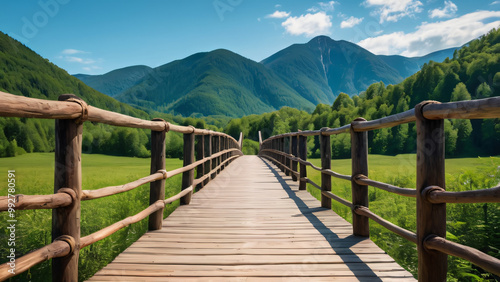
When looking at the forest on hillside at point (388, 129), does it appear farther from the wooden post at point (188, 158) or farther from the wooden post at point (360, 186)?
the wooden post at point (360, 186)

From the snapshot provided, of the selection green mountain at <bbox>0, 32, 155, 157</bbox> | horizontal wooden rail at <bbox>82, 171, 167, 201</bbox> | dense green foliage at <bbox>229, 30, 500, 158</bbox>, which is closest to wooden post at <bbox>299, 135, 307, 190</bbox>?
horizontal wooden rail at <bbox>82, 171, 167, 201</bbox>

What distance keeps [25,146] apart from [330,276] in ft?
145

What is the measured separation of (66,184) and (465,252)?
2.13 meters

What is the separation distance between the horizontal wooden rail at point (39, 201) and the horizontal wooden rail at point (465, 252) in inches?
81.6

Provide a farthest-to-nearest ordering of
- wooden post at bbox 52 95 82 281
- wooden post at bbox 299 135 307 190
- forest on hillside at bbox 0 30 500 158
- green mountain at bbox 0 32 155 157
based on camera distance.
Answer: forest on hillside at bbox 0 30 500 158 < green mountain at bbox 0 32 155 157 < wooden post at bbox 299 135 307 190 < wooden post at bbox 52 95 82 281

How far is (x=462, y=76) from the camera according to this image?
193 ft

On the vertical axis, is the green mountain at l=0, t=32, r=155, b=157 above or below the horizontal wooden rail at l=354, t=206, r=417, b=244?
above

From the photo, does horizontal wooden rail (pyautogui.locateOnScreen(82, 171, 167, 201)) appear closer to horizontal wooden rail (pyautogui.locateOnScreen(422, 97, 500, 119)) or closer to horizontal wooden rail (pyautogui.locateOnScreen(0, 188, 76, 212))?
horizontal wooden rail (pyautogui.locateOnScreen(0, 188, 76, 212))

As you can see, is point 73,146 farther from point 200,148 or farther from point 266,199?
point 200,148

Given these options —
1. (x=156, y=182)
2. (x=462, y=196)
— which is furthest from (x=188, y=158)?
(x=462, y=196)

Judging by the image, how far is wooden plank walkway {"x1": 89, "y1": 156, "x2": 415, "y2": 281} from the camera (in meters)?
2.12

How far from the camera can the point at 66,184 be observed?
1.71 meters

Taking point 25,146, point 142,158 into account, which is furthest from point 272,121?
point 25,146

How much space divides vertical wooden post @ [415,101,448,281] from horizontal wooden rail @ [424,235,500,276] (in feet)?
0.21
